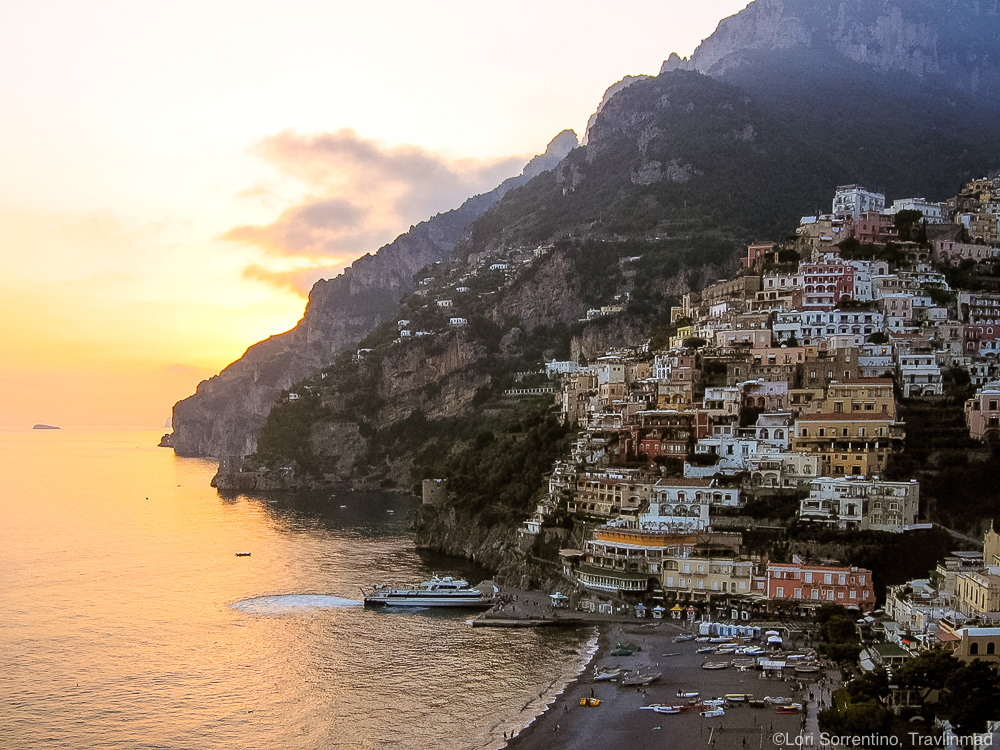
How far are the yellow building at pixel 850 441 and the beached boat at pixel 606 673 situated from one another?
22.4 metres

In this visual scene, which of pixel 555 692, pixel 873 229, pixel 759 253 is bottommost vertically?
pixel 555 692

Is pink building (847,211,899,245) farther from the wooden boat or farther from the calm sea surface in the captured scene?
the wooden boat

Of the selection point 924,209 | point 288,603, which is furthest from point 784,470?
point 924,209

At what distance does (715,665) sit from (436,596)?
2219cm

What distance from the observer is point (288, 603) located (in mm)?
66125

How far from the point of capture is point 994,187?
344 feet

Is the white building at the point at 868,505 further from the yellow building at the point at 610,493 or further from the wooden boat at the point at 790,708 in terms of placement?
the wooden boat at the point at 790,708

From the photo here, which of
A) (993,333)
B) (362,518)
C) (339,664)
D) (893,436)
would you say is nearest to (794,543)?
(893,436)

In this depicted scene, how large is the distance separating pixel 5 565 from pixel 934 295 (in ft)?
252

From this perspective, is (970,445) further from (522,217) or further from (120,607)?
(522,217)

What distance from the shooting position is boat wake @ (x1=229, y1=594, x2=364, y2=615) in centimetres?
6431

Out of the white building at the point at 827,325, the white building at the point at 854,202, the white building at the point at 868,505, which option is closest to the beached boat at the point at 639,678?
the white building at the point at 868,505

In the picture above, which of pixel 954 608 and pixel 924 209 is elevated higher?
pixel 924 209

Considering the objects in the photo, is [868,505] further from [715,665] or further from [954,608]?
[715,665]
